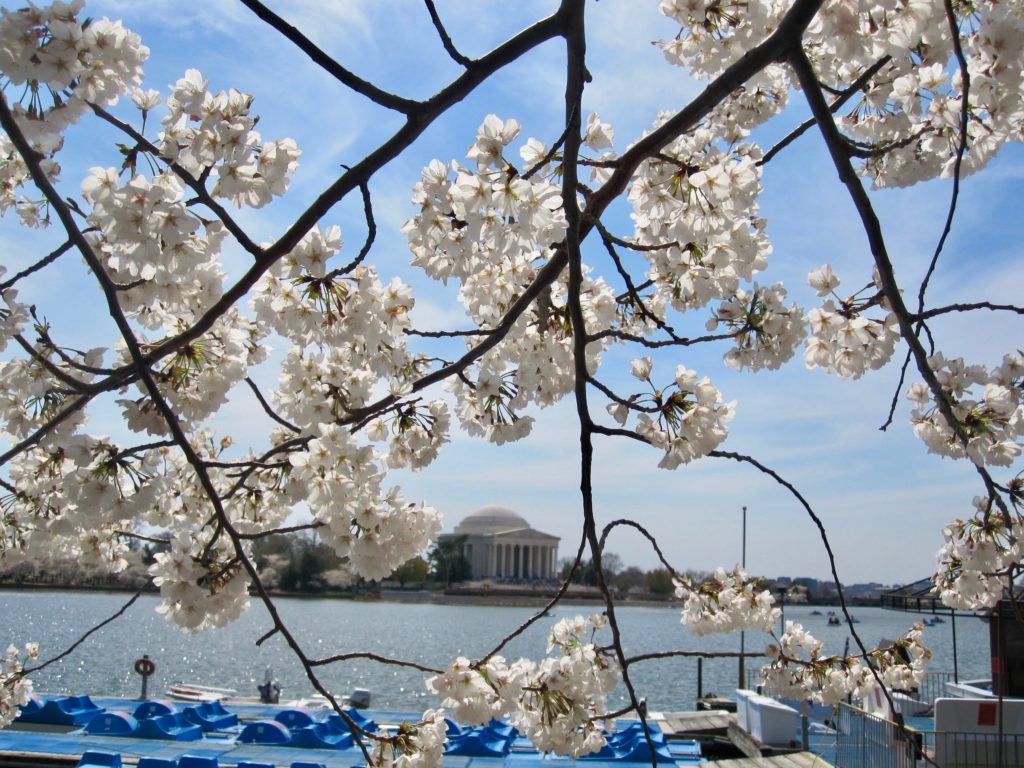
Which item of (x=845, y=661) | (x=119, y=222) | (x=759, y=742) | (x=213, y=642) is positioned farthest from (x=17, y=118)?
(x=213, y=642)

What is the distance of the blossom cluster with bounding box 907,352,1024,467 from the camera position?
261 cm

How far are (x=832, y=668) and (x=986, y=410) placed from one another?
5.62ft

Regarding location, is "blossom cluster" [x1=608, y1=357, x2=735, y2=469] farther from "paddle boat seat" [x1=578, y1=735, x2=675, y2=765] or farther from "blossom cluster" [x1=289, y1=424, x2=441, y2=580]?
"paddle boat seat" [x1=578, y1=735, x2=675, y2=765]

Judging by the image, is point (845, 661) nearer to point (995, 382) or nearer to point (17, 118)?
point (995, 382)

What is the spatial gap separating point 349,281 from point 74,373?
110cm

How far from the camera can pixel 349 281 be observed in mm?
2775

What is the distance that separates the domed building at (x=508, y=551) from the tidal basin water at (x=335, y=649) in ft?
86.1

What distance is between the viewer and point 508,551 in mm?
93000

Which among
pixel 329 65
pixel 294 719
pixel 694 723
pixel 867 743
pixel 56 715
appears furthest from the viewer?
pixel 694 723

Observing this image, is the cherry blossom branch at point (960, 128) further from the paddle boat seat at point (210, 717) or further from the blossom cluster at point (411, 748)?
the paddle boat seat at point (210, 717)

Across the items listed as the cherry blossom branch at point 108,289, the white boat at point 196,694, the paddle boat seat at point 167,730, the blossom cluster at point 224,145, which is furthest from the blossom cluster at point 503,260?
the white boat at point 196,694

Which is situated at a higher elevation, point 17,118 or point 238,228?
point 17,118

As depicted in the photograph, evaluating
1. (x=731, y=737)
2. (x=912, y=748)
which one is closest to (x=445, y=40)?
(x=912, y=748)

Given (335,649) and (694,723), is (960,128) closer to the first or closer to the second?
(694,723)
